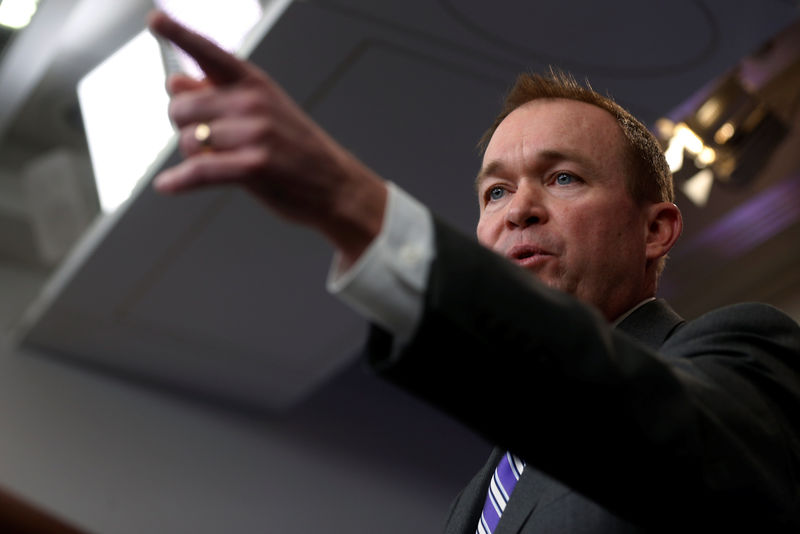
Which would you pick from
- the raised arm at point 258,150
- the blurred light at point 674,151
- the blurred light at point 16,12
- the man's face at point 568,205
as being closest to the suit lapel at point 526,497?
the man's face at point 568,205

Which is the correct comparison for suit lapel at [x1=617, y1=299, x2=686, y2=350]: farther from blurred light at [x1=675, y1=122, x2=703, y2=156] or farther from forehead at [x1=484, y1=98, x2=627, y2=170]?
blurred light at [x1=675, y1=122, x2=703, y2=156]

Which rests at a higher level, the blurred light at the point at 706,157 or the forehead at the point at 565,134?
the forehead at the point at 565,134

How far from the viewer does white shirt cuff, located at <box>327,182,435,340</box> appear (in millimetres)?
887

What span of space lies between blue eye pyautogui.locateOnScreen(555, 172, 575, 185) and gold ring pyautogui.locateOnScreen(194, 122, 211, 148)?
3.01 ft

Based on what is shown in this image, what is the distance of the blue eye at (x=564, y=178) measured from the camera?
5.55ft

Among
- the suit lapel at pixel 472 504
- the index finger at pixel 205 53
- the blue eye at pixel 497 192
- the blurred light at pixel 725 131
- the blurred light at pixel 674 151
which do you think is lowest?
the suit lapel at pixel 472 504

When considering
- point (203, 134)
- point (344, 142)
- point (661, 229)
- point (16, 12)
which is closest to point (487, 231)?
point (661, 229)

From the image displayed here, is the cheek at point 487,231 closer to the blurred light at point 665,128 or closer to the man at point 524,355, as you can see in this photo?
the man at point 524,355

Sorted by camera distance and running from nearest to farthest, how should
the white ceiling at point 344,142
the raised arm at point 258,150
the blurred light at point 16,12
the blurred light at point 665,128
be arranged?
the raised arm at point 258,150
the white ceiling at point 344,142
the blurred light at point 665,128
the blurred light at point 16,12

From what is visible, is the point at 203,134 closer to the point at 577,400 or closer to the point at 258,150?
the point at 258,150

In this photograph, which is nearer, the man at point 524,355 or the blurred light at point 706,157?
the man at point 524,355

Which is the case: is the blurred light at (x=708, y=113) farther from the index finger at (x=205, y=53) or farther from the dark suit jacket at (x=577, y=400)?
the index finger at (x=205, y=53)

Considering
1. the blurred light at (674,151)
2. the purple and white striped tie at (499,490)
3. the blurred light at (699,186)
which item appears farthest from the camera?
the blurred light at (699,186)

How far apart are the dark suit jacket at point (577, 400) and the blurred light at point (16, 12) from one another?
12.1ft
